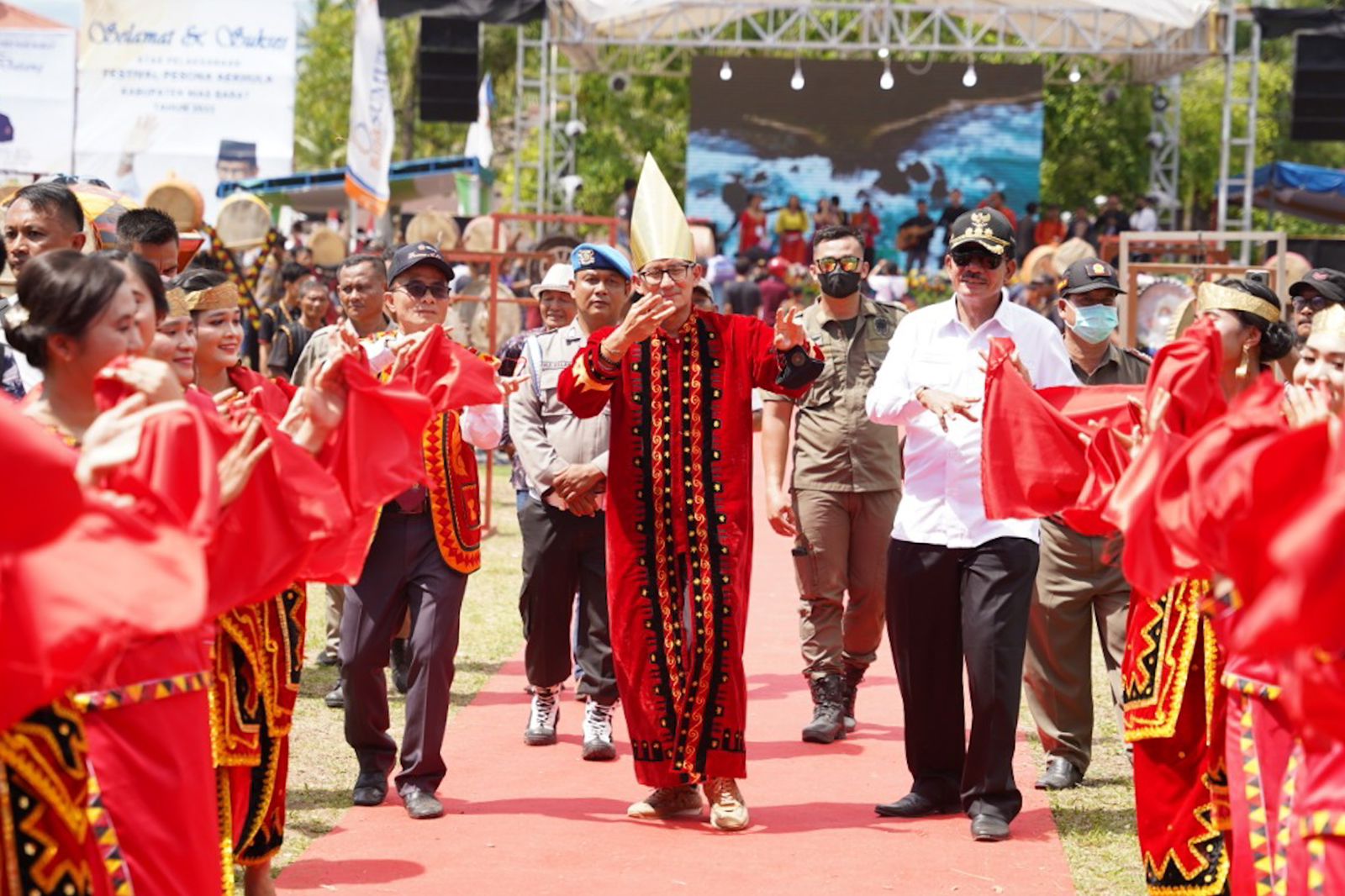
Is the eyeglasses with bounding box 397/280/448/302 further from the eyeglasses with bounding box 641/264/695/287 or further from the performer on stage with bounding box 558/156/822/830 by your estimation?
the eyeglasses with bounding box 641/264/695/287

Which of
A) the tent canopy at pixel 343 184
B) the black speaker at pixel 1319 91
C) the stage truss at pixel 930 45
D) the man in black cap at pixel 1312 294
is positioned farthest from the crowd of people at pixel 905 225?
the man in black cap at pixel 1312 294

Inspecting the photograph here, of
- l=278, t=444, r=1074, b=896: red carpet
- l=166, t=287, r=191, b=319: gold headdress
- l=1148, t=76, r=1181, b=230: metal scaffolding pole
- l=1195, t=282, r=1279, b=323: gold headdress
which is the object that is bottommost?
l=278, t=444, r=1074, b=896: red carpet

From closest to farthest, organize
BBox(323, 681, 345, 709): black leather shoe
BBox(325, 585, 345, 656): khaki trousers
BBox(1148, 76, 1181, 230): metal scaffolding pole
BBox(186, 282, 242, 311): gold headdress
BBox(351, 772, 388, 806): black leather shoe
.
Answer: BBox(186, 282, 242, 311): gold headdress, BBox(351, 772, 388, 806): black leather shoe, BBox(323, 681, 345, 709): black leather shoe, BBox(325, 585, 345, 656): khaki trousers, BBox(1148, 76, 1181, 230): metal scaffolding pole

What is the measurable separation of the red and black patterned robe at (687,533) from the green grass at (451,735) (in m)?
1.33

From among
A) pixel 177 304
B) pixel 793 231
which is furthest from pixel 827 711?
pixel 793 231

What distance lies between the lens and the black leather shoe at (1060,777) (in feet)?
26.9

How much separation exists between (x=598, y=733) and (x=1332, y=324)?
186 inches

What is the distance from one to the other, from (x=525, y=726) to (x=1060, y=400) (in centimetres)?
396

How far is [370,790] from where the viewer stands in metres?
7.73

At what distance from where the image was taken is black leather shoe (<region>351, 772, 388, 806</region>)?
7.72m

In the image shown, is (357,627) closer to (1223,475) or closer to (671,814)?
(671,814)

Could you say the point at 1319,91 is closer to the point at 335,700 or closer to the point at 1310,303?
the point at 1310,303

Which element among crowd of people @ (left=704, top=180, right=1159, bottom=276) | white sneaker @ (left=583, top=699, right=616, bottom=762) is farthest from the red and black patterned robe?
crowd of people @ (left=704, top=180, right=1159, bottom=276)

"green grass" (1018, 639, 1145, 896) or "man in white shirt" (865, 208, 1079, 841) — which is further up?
"man in white shirt" (865, 208, 1079, 841)
